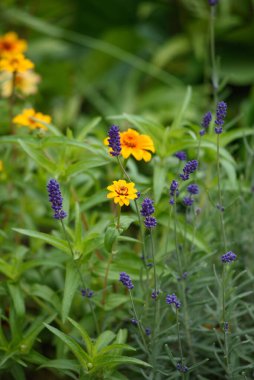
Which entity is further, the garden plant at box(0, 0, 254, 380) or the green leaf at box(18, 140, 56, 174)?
the green leaf at box(18, 140, 56, 174)

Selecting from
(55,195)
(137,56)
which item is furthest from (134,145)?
(137,56)

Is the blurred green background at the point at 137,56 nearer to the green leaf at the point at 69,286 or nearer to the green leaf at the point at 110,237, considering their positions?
the green leaf at the point at 69,286

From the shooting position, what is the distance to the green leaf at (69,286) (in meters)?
1.36

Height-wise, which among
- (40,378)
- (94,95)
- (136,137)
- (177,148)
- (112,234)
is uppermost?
(94,95)

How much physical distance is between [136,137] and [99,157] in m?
0.20

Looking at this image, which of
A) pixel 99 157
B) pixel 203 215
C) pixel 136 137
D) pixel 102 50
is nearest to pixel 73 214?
pixel 99 157

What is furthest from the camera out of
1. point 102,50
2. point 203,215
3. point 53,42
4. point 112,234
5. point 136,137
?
point 53,42

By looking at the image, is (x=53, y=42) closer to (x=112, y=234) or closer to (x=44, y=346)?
(x=44, y=346)

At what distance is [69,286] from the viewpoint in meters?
1.40

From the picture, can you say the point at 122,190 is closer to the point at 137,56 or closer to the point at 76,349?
the point at 76,349

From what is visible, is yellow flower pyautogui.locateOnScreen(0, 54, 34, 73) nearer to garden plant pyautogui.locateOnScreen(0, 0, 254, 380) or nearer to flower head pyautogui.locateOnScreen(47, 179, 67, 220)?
garden plant pyautogui.locateOnScreen(0, 0, 254, 380)

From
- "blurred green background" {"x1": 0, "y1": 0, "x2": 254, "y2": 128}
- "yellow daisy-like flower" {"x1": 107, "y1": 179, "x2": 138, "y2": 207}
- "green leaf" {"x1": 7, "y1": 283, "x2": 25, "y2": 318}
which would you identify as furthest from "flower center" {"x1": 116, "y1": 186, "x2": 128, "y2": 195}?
"blurred green background" {"x1": 0, "y1": 0, "x2": 254, "y2": 128}

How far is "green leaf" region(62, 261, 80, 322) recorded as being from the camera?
1.36 meters

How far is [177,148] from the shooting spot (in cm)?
166
